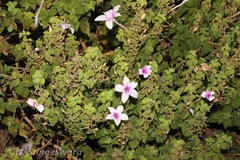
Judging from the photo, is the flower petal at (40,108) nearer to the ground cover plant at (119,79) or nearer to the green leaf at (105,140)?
the ground cover plant at (119,79)

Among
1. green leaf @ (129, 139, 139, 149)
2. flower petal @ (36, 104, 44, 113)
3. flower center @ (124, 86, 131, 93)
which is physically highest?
flower center @ (124, 86, 131, 93)

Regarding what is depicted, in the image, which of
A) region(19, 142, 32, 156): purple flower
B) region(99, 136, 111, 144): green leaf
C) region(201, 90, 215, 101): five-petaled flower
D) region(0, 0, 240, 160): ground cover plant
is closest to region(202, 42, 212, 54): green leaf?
region(0, 0, 240, 160): ground cover plant

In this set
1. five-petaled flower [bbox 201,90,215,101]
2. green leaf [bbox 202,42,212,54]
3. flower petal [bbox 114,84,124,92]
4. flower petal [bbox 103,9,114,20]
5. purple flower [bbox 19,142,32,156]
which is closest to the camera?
flower petal [bbox 114,84,124,92]

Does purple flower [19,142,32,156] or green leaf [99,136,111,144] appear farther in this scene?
purple flower [19,142,32,156]

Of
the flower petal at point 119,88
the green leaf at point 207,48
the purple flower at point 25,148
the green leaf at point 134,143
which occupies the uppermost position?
the green leaf at point 207,48

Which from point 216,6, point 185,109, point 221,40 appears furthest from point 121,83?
point 216,6

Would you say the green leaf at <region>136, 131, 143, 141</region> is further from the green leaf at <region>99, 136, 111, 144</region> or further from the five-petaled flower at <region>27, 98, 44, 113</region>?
the five-petaled flower at <region>27, 98, 44, 113</region>

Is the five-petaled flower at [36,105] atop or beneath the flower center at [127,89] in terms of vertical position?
beneath

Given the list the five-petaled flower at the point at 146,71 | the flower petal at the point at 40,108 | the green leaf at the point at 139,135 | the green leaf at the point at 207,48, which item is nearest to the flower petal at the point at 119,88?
the five-petaled flower at the point at 146,71
